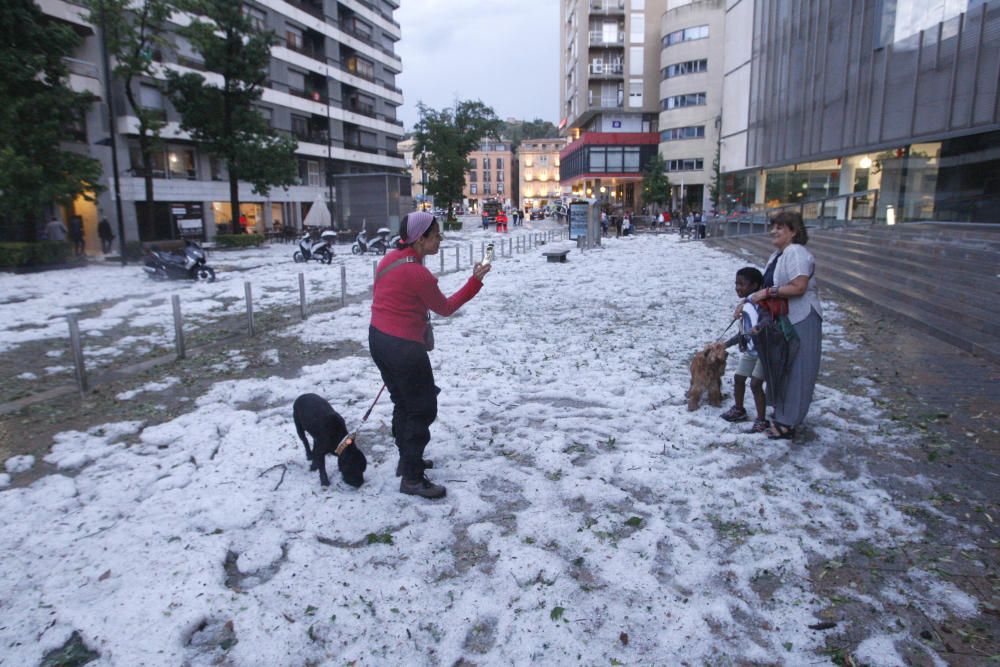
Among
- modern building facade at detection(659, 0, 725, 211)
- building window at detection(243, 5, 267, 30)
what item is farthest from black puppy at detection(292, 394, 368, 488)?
modern building facade at detection(659, 0, 725, 211)

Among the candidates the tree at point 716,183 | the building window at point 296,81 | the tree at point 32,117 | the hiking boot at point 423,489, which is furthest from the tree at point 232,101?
the tree at point 716,183

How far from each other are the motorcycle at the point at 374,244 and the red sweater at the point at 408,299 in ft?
72.1

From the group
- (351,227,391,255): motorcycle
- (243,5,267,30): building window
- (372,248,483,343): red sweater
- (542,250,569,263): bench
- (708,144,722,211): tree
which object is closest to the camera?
(372,248,483,343): red sweater

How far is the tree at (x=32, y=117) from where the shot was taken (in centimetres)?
1900

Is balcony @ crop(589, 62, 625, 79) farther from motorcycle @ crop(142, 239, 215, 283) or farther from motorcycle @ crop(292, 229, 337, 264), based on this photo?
motorcycle @ crop(142, 239, 215, 283)

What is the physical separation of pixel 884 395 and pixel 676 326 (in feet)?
13.3

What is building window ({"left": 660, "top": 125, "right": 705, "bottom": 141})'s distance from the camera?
193 feet

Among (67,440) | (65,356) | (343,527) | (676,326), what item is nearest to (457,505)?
(343,527)

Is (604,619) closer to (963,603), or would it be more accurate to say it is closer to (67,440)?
(963,603)

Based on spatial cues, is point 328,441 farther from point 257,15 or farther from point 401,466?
point 257,15

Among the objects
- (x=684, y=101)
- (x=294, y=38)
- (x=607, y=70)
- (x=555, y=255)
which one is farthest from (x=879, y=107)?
(x=607, y=70)

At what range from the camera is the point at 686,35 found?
5803cm

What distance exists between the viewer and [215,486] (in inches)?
182

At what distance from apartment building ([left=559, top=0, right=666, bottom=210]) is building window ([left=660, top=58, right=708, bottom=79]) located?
5.08 meters
